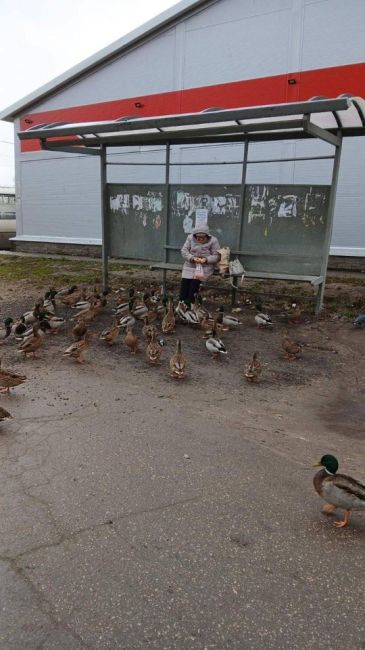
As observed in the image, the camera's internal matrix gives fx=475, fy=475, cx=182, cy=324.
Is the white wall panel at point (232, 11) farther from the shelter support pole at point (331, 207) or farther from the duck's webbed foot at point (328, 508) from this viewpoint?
the duck's webbed foot at point (328, 508)

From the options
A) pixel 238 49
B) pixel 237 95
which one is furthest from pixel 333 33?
pixel 237 95

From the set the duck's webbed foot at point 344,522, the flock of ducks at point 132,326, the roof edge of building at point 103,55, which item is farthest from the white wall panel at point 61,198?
the duck's webbed foot at point 344,522

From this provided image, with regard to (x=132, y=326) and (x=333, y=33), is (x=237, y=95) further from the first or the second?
(x=132, y=326)

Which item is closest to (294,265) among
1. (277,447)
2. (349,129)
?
(349,129)

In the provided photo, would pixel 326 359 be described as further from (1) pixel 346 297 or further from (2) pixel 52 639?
(2) pixel 52 639

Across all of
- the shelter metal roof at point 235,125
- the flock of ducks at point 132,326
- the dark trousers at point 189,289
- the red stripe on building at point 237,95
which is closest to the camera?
the flock of ducks at point 132,326

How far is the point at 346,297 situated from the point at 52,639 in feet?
29.4

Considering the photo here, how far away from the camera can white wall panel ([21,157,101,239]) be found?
18.2 metres

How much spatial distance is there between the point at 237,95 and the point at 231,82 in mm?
464

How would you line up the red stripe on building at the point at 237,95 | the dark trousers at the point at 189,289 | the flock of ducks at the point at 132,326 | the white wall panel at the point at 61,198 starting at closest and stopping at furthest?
the flock of ducks at the point at 132,326 < the dark trousers at the point at 189,289 < the red stripe on building at the point at 237,95 < the white wall panel at the point at 61,198

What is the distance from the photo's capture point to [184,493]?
3600mm

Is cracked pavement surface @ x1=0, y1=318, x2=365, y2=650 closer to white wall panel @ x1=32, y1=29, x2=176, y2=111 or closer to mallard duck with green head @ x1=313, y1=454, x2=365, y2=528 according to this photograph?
mallard duck with green head @ x1=313, y1=454, x2=365, y2=528

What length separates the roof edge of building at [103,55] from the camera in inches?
589

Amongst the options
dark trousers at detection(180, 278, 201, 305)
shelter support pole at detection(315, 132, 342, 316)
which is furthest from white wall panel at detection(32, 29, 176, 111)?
dark trousers at detection(180, 278, 201, 305)
